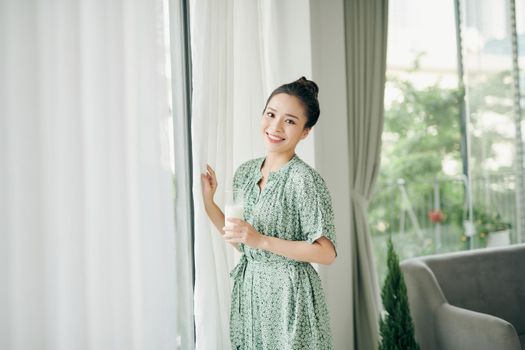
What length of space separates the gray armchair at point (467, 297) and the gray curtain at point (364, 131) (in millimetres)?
371

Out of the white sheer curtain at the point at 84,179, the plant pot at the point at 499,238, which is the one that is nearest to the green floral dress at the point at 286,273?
the white sheer curtain at the point at 84,179

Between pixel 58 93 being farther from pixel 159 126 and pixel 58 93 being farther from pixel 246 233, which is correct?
pixel 246 233

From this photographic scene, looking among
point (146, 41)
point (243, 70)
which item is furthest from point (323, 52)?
point (146, 41)

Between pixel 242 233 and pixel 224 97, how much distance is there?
0.73m

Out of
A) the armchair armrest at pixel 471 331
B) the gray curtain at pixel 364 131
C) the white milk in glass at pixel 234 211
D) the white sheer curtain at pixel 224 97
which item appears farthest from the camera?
the gray curtain at pixel 364 131

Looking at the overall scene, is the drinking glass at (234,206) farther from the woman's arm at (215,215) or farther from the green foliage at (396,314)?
the green foliage at (396,314)

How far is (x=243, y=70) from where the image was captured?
2.31 metres

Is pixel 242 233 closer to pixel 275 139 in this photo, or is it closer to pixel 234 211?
pixel 234 211

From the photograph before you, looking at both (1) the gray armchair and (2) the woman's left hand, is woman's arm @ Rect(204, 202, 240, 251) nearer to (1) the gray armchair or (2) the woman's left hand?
(2) the woman's left hand

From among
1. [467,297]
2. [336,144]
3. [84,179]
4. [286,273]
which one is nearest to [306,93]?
[286,273]

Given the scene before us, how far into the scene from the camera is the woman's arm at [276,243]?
1732mm

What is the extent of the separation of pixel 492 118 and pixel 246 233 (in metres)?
3.10

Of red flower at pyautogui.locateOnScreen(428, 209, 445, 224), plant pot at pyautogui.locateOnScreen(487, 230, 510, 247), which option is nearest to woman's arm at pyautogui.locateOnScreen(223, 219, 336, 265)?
plant pot at pyautogui.locateOnScreen(487, 230, 510, 247)

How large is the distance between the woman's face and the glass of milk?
0.75 ft
